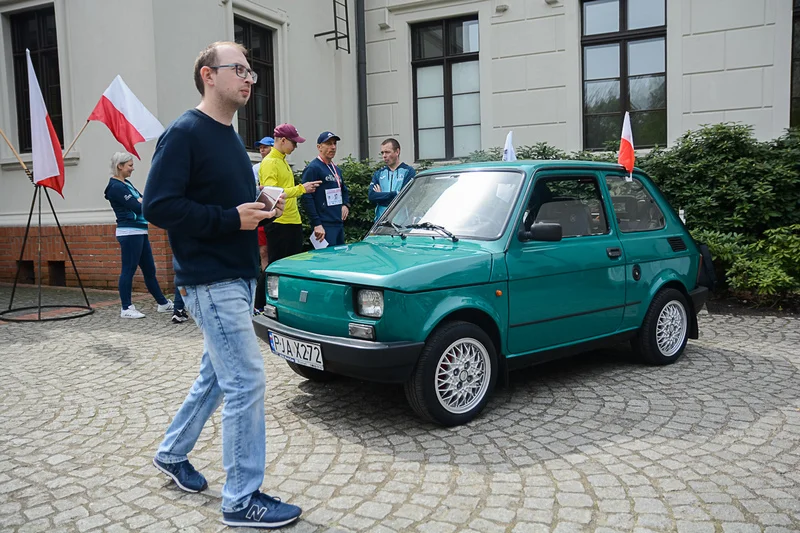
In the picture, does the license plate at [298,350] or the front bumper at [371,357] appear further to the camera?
the license plate at [298,350]

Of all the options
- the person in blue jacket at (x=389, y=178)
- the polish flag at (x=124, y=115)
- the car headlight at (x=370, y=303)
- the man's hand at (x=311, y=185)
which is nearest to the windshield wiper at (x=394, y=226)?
the car headlight at (x=370, y=303)

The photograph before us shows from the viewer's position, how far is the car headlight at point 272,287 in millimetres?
4727

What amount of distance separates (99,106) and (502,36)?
7.12 metres

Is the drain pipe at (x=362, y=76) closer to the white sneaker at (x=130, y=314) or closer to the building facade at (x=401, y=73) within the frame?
the building facade at (x=401, y=73)

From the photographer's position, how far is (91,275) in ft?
33.9

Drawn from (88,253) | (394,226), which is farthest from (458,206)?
(88,253)

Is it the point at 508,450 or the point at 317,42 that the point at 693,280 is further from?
the point at 317,42

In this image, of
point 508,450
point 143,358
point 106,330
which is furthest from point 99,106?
point 508,450

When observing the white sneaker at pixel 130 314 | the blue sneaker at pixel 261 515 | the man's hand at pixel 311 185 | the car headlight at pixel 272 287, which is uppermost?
the man's hand at pixel 311 185

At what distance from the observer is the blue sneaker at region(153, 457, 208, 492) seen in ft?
11.1

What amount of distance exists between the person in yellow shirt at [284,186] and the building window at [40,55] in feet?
16.9

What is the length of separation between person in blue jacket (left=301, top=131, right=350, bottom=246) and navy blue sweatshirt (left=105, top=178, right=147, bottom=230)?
1964 mm

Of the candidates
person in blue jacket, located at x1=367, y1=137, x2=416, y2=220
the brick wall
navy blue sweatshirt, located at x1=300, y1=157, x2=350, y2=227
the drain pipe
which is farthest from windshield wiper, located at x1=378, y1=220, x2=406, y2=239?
the drain pipe

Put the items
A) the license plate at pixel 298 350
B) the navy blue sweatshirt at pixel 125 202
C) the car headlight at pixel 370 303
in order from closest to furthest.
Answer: the car headlight at pixel 370 303 → the license plate at pixel 298 350 → the navy blue sweatshirt at pixel 125 202
